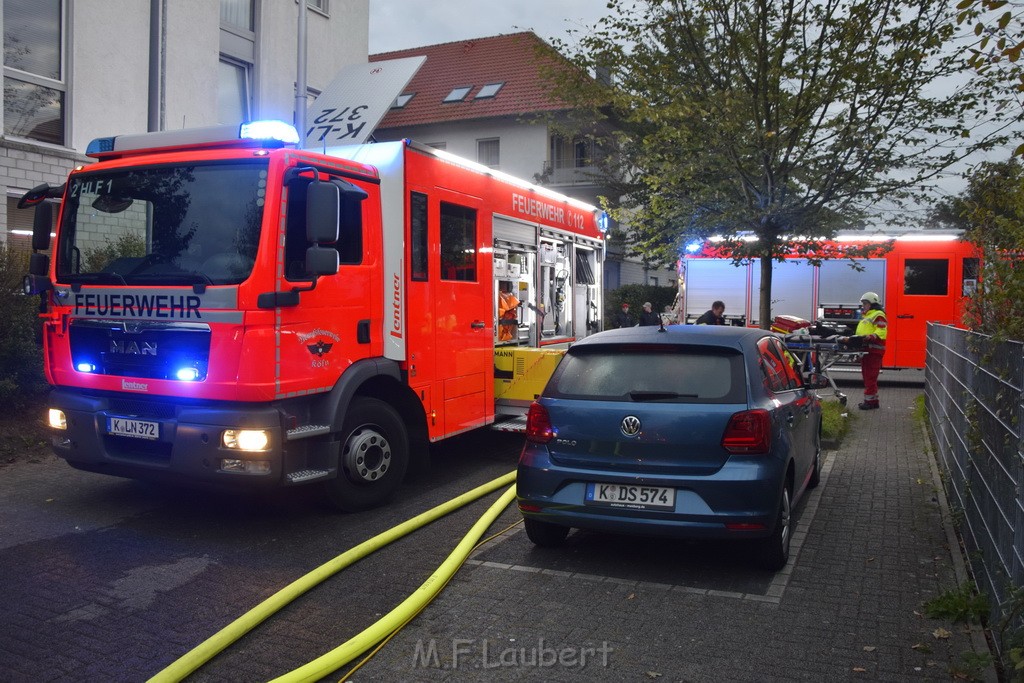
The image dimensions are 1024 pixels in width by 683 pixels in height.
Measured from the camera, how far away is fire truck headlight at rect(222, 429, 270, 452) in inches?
233

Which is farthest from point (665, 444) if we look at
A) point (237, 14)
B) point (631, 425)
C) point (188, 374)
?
point (237, 14)

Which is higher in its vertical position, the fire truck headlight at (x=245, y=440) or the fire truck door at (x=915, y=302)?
the fire truck door at (x=915, y=302)

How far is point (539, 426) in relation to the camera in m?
5.64

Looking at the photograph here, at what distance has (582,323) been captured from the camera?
12.0m

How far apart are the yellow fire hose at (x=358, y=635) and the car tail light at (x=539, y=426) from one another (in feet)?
2.84

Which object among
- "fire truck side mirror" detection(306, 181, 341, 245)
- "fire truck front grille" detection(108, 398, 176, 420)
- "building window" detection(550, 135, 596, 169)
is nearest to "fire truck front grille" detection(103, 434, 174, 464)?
"fire truck front grille" detection(108, 398, 176, 420)

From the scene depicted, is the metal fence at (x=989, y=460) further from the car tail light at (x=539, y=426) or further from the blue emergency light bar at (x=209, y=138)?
the blue emergency light bar at (x=209, y=138)

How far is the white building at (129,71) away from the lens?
12.7m

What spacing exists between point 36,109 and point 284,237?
9.33m

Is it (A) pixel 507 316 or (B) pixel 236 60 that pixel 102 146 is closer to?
(A) pixel 507 316


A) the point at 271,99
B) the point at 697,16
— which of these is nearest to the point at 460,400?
the point at 697,16

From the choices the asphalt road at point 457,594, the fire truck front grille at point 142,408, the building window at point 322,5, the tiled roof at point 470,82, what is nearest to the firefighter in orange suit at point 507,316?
the asphalt road at point 457,594

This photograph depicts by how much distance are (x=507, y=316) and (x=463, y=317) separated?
48.8 inches

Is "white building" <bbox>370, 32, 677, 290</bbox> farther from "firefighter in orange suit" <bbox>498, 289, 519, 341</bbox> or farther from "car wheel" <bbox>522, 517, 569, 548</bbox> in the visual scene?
"car wheel" <bbox>522, 517, 569, 548</bbox>
